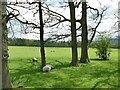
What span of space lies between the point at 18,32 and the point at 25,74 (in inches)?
94.0

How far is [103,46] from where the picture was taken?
14727mm

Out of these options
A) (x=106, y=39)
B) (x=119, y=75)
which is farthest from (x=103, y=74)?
(x=106, y=39)

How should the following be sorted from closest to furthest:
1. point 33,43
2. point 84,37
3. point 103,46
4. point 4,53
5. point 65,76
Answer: point 4,53 → point 65,76 → point 84,37 → point 33,43 → point 103,46

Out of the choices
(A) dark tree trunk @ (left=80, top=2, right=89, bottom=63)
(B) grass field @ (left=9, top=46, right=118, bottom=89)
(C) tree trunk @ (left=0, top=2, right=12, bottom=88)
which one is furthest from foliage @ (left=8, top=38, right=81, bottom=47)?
(C) tree trunk @ (left=0, top=2, right=12, bottom=88)

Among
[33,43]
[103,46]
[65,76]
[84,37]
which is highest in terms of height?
[84,37]

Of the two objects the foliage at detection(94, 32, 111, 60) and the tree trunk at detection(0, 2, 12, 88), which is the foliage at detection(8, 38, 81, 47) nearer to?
the foliage at detection(94, 32, 111, 60)

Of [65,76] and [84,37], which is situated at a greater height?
[84,37]

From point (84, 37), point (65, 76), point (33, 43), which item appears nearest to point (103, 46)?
point (84, 37)

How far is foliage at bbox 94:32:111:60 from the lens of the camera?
1466 centimetres

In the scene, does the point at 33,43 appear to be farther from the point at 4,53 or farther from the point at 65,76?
the point at 4,53

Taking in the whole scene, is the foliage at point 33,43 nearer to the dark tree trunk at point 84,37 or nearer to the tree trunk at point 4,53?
the dark tree trunk at point 84,37

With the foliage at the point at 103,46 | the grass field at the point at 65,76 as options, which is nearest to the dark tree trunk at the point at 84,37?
the grass field at the point at 65,76

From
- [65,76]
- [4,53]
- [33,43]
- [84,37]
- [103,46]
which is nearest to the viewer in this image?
[4,53]

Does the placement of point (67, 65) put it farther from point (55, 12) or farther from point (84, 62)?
point (55, 12)
